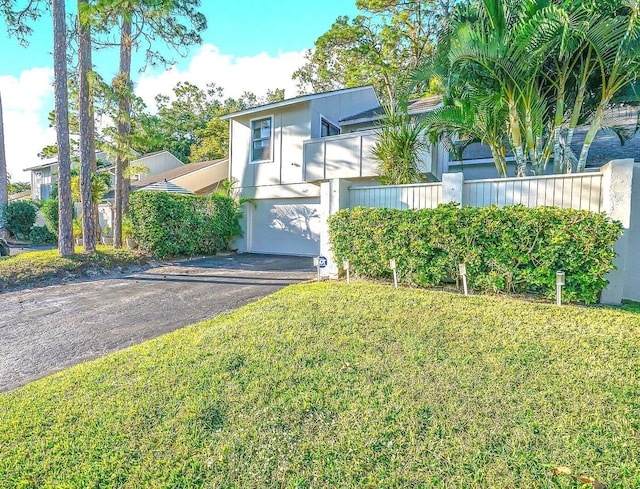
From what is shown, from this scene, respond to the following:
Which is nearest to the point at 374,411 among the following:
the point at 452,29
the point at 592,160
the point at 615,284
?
the point at 615,284

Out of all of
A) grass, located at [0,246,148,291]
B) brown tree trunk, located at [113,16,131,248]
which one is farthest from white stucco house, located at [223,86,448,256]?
grass, located at [0,246,148,291]

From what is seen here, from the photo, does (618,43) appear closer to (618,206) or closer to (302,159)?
(618,206)

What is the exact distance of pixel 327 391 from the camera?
10.4 feet

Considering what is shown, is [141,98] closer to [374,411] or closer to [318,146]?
[318,146]

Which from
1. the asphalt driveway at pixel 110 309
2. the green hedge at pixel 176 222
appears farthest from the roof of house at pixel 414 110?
the asphalt driveway at pixel 110 309

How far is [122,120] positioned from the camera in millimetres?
12281

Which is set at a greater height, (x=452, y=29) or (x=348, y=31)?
(x=348, y=31)

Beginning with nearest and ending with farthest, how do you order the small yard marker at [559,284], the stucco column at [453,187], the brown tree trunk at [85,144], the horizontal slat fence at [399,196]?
the small yard marker at [559,284], the stucco column at [453,187], the horizontal slat fence at [399,196], the brown tree trunk at [85,144]

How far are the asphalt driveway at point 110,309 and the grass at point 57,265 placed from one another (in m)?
0.80

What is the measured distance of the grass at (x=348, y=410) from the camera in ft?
7.48

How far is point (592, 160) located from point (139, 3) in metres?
14.4

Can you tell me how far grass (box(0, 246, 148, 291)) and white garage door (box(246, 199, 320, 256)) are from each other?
4.77 metres

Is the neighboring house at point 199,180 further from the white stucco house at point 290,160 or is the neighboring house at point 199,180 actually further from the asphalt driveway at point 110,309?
the asphalt driveway at point 110,309

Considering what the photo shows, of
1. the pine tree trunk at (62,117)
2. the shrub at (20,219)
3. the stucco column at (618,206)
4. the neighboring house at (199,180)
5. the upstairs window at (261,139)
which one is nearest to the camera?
the stucco column at (618,206)
